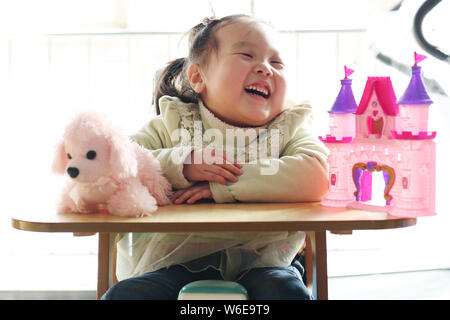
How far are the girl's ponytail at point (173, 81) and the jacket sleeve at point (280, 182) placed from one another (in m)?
0.41

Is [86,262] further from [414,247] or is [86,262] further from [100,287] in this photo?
[414,247]

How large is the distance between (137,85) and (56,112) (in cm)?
42

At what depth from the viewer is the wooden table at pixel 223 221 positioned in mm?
774

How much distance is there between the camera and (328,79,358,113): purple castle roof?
999 mm

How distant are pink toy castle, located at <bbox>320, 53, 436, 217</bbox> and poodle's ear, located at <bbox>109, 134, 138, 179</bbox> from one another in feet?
1.27

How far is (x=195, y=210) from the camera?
0.89 meters

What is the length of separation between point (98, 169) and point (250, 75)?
440mm

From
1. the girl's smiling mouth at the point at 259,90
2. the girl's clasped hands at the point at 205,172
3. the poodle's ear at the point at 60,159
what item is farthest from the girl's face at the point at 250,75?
the poodle's ear at the point at 60,159

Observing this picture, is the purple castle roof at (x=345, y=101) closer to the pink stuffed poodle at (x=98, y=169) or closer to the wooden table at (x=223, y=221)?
the wooden table at (x=223, y=221)

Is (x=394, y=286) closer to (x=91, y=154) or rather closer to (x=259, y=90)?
(x=259, y=90)

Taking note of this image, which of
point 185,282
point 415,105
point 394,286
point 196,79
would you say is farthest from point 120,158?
point 394,286

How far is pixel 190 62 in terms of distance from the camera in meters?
1.25

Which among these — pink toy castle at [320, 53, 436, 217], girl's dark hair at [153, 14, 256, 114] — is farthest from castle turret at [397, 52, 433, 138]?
girl's dark hair at [153, 14, 256, 114]
